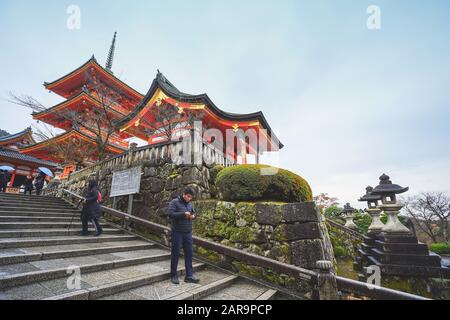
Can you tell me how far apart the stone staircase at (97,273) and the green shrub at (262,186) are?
6.48ft

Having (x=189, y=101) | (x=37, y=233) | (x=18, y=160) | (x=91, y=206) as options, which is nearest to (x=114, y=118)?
(x=18, y=160)

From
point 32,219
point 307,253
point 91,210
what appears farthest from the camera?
point 32,219

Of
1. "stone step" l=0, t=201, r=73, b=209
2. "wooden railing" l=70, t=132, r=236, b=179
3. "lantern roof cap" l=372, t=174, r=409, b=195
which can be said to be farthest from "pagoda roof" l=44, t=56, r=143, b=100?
"lantern roof cap" l=372, t=174, r=409, b=195

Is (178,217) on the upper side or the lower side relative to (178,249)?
upper

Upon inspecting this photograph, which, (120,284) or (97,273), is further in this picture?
(97,273)

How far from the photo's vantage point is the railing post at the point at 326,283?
3.55m

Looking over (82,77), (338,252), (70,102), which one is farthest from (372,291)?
(82,77)

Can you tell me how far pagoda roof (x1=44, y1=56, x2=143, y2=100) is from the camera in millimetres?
18922

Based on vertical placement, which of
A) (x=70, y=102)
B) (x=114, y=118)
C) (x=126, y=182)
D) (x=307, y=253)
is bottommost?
(x=307, y=253)

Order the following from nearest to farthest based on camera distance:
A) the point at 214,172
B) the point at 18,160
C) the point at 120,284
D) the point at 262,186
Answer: the point at 120,284 → the point at 262,186 → the point at 214,172 → the point at 18,160

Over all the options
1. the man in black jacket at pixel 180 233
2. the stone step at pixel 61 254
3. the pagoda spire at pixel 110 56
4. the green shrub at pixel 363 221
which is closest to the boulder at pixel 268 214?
the man in black jacket at pixel 180 233

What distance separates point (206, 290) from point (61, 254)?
3085 mm

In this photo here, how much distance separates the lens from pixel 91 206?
6016 millimetres

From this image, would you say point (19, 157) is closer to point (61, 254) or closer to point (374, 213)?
point (61, 254)
